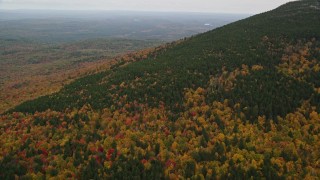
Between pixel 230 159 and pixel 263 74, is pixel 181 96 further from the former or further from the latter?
pixel 230 159

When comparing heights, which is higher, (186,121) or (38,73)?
(186,121)

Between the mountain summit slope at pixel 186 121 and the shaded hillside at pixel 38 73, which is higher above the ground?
the mountain summit slope at pixel 186 121

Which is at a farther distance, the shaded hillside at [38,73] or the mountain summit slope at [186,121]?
the shaded hillside at [38,73]

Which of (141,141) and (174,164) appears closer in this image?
(174,164)

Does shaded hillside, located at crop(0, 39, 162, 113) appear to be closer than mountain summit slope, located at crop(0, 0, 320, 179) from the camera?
No

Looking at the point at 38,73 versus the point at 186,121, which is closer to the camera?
the point at 186,121

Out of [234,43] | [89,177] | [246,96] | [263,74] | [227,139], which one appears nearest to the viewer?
[89,177]

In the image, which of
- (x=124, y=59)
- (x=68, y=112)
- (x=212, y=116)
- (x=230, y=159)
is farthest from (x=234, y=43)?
(x=230, y=159)

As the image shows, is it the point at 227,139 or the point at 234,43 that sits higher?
the point at 234,43
